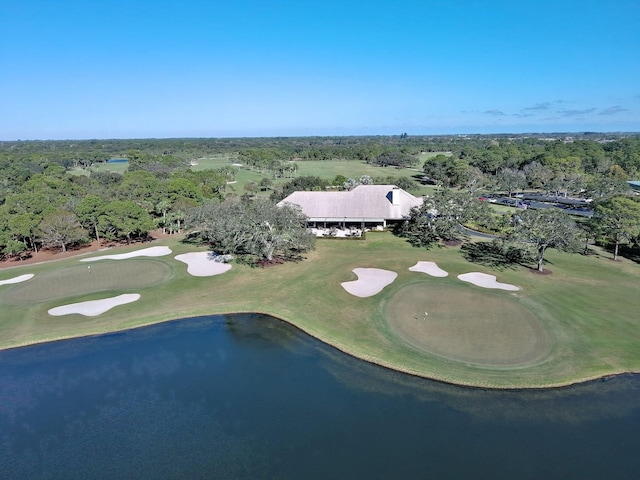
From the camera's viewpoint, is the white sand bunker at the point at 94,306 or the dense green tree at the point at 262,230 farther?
the dense green tree at the point at 262,230

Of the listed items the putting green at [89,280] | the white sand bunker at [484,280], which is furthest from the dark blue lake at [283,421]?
the white sand bunker at [484,280]

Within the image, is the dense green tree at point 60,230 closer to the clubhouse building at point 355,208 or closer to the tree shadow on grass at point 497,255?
the clubhouse building at point 355,208

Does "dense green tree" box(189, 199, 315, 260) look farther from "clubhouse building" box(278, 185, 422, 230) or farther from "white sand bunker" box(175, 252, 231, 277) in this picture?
"clubhouse building" box(278, 185, 422, 230)

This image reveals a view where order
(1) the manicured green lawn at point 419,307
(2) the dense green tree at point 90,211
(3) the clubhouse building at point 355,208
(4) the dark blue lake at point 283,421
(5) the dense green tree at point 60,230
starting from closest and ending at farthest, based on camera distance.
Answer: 1. (4) the dark blue lake at point 283,421
2. (1) the manicured green lawn at point 419,307
3. (5) the dense green tree at point 60,230
4. (2) the dense green tree at point 90,211
5. (3) the clubhouse building at point 355,208

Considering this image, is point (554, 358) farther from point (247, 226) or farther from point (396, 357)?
point (247, 226)

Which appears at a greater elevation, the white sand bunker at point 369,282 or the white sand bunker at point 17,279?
the white sand bunker at point 17,279

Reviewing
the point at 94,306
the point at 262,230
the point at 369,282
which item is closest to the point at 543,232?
the point at 369,282
